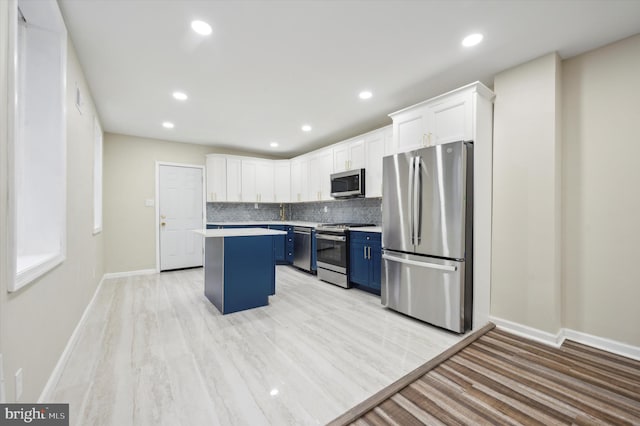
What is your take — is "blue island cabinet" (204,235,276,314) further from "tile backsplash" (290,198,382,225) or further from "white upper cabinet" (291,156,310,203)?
"white upper cabinet" (291,156,310,203)

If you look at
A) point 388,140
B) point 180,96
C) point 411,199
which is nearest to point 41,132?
point 180,96

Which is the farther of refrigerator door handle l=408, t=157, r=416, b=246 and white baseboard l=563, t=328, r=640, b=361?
refrigerator door handle l=408, t=157, r=416, b=246

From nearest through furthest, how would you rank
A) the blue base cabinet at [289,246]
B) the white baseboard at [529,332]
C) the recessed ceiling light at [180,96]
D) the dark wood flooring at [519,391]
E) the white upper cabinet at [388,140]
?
the dark wood flooring at [519,391], the white baseboard at [529,332], the recessed ceiling light at [180,96], the white upper cabinet at [388,140], the blue base cabinet at [289,246]

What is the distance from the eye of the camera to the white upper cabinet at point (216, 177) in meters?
5.59

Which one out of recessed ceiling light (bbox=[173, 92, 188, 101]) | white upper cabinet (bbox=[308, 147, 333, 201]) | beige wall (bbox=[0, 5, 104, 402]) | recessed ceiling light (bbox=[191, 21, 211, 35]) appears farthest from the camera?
white upper cabinet (bbox=[308, 147, 333, 201])

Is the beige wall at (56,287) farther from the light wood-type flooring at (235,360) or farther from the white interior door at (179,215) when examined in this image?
the white interior door at (179,215)

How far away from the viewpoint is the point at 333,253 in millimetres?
4383

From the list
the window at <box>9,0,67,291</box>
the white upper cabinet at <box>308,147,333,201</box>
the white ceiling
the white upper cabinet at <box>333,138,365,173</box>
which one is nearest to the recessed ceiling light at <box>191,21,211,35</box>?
the white ceiling

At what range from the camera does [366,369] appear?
6.71 feet

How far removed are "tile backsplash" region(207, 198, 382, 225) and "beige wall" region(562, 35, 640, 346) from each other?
96.8 inches

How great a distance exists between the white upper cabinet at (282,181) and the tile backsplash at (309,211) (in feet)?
1.66

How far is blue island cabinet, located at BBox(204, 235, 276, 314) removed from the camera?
3.10 m

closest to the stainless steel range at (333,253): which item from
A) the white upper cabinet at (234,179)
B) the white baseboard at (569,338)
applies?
the white baseboard at (569,338)

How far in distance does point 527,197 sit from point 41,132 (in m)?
4.02
